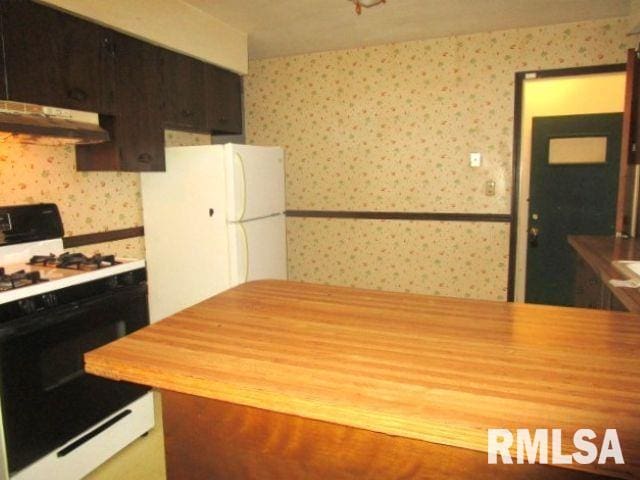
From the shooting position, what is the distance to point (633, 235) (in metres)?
2.87

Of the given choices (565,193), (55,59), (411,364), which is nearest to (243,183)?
(55,59)

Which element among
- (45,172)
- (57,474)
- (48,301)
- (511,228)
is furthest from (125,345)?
(511,228)

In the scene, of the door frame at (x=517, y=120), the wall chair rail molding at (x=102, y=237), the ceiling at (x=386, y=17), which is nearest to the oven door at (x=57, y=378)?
the wall chair rail molding at (x=102, y=237)

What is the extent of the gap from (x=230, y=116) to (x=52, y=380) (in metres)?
2.33

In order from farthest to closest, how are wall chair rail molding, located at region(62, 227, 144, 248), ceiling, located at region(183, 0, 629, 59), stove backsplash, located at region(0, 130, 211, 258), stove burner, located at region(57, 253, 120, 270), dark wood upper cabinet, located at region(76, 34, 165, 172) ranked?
ceiling, located at region(183, 0, 629, 59) → wall chair rail molding, located at region(62, 227, 144, 248) → dark wood upper cabinet, located at region(76, 34, 165, 172) → stove backsplash, located at region(0, 130, 211, 258) → stove burner, located at region(57, 253, 120, 270)

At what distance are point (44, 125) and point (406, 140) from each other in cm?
257

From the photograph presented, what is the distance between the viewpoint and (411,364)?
99cm

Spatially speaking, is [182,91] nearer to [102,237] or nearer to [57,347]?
[102,237]

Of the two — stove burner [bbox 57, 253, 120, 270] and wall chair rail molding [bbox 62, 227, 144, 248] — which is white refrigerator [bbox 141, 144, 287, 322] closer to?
wall chair rail molding [bbox 62, 227, 144, 248]

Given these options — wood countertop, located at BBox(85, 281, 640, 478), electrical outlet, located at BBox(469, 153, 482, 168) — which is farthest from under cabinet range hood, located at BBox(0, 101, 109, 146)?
electrical outlet, located at BBox(469, 153, 482, 168)

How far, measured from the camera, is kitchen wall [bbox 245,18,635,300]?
3.34m

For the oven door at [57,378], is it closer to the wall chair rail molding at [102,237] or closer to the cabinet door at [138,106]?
the wall chair rail molding at [102,237]

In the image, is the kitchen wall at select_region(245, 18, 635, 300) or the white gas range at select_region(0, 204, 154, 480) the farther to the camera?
the kitchen wall at select_region(245, 18, 635, 300)

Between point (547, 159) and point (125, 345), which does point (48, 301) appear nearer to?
point (125, 345)
